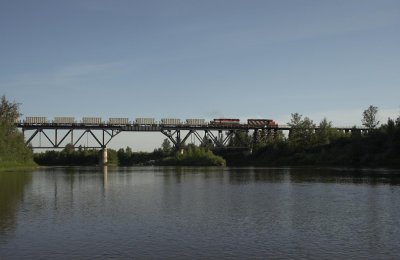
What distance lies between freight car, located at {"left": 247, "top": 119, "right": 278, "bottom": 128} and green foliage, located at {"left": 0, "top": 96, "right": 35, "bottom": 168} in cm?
8120

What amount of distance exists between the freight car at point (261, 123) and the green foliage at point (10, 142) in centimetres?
8120

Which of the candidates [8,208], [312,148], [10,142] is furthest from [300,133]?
[8,208]

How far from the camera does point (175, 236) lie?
22453 millimetres

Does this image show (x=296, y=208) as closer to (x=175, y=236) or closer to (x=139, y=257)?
(x=175, y=236)

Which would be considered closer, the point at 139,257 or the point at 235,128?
the point at 139,257

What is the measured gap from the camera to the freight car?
177 m

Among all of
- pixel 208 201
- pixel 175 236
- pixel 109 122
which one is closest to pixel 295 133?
pixel 109 122

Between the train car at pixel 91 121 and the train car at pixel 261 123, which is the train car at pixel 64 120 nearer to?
the train car at pixel 91 121

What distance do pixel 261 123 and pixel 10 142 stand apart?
3795 inches

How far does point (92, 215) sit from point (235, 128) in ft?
471

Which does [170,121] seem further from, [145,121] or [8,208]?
[8,208]

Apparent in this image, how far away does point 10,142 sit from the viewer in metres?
109

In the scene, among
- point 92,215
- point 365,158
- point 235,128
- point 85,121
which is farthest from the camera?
point 235,128

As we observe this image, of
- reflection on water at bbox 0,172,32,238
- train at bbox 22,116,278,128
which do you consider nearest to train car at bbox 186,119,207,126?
train at bbox 22,116,278,128
